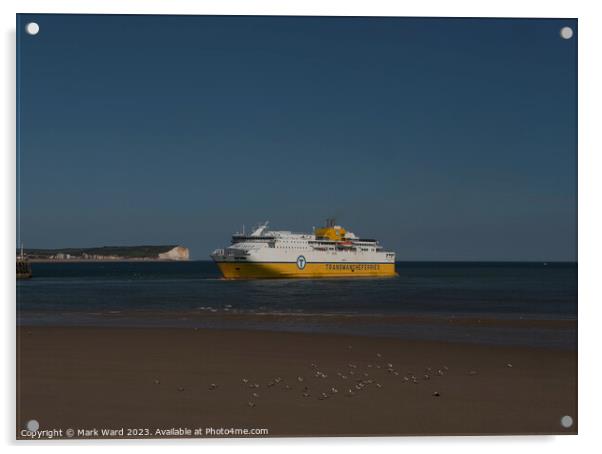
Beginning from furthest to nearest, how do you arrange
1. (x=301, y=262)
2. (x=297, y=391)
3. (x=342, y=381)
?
(x=301, y=262) < (x=342, y=381) < (x=297, y=391)

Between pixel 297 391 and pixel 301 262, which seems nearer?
pixel 297 391

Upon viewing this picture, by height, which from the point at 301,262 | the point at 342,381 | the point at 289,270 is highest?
the point at 342,381

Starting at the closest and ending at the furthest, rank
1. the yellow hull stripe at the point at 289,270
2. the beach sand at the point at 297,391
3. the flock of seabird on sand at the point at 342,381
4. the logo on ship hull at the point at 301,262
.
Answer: the beach sand at the point at 297,391 < the flock of seabird on sand at the point at 342,381 < the yellow hull stripe at the point at 289,270 < the logo on ship hull at the point at 301,262

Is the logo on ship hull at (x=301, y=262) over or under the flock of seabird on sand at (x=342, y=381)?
under

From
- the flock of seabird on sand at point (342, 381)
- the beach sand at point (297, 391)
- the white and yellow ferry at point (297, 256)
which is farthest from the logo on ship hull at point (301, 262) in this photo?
the flock of seabird on sand at point (342, 381)

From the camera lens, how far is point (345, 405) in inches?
144

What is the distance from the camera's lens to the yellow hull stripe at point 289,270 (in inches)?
1094

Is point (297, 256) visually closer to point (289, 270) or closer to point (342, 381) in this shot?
point (289, 270)

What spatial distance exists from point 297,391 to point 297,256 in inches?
991

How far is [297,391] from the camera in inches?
154

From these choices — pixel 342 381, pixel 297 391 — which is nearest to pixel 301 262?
pixel 342 381

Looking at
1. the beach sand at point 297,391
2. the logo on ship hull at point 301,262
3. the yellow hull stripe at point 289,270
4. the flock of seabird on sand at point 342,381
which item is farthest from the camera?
the logo on ship hull at point 301,262

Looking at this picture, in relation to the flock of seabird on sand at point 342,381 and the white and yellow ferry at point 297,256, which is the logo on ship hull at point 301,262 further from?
the flock of seabird on sand at point 342,381

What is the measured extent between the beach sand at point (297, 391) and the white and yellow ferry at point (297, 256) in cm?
2166
